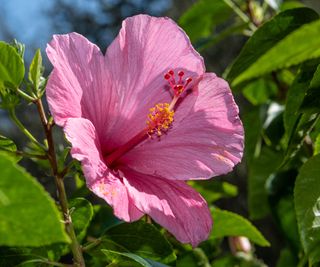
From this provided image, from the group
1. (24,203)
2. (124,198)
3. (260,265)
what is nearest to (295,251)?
(260,265)

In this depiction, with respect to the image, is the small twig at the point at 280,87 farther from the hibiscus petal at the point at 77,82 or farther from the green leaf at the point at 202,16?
the hibiscus petal at the point at 77,82

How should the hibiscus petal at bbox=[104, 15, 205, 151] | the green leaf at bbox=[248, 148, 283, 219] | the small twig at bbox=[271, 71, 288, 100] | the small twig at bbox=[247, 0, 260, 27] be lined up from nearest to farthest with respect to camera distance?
the hibiscus petal at bbox=[104, 15, 205, 151], the green leaf at bbox=[248, 148, 283, 219], the small twig at bbox=[271, 71, 288, 100], the small twig at bbox=[247, 0, 260, 27]

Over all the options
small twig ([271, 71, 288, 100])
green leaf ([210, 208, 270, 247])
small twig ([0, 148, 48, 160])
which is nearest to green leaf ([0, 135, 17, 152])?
small twig ([0, 148, 48, 160])

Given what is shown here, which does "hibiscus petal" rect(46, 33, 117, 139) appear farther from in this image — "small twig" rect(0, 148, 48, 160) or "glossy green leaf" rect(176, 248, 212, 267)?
"glossy green leaf" rect(176, 248, 212, 267)

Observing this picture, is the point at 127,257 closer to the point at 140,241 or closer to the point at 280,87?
the point at 140,241

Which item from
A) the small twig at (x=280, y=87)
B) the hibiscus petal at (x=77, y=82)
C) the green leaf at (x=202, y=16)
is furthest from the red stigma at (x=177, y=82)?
the green leaf at (x=202, y=16)
